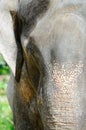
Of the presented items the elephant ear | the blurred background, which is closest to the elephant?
the elephant ear

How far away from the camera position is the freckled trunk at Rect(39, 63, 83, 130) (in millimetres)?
3070

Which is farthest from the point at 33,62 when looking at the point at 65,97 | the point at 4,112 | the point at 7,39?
the point at 4,112

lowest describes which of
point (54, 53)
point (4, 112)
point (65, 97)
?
point (4, 112)

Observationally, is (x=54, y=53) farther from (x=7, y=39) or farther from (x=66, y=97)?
(x=7, y=39)

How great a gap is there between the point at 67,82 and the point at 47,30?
345 mm

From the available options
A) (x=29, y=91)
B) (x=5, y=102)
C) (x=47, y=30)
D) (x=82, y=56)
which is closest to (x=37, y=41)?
(x=47, y=30)

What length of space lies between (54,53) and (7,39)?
619 millimetres

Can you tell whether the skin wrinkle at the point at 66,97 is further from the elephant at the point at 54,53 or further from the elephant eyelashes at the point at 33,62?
the elephant eyelashes at the point at 33,62

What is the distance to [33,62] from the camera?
3.50 meters

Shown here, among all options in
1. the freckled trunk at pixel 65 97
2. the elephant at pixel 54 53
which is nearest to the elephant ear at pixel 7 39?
the elephant at pixel 54 53

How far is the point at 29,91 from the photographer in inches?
154

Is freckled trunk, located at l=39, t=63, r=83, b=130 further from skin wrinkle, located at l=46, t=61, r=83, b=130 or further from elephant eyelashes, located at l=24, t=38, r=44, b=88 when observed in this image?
elephant eyelashes, located at l=24, t=38, r=44, b=88

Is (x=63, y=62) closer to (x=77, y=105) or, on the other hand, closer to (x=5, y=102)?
(x=77, y=105)

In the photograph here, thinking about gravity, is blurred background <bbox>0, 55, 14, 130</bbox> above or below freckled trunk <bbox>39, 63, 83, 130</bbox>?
below
